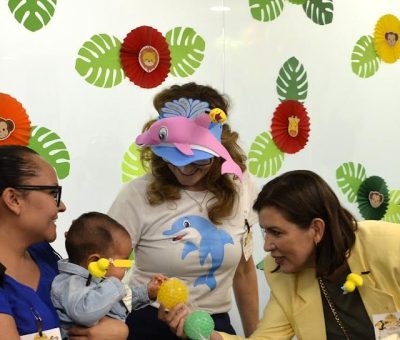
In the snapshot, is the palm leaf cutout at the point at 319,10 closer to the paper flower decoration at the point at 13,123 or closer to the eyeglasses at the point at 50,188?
the paper flower decoration at the point at 13,123

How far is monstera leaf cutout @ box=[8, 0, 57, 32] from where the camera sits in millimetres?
2072

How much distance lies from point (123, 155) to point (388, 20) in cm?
187

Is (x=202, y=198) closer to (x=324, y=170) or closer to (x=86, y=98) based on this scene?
(x=86, y=98)

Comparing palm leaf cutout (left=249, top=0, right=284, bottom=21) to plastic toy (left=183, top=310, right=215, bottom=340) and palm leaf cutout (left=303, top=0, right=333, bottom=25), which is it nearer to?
palm leaf cutout (left=303, top=0, right=333, bottom=25)

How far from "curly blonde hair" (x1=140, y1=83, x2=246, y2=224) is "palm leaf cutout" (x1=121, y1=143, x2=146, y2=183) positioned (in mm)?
507

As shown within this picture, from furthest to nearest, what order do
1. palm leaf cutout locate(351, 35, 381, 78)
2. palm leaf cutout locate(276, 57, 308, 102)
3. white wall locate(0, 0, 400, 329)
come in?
palm leaf cutout locate(351, 35, 381, 78) < palm leaf cutout locate(276, 57, 308, 102) < white wall locate(0, 0, 400, 329)

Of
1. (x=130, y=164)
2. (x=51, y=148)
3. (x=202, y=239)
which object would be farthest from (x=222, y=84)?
(x=202, y=239)

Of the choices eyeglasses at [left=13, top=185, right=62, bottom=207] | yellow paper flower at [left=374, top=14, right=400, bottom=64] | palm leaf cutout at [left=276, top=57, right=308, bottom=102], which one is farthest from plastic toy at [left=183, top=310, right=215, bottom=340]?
yellow paper flower at [left=374, top=14, right=400, bottom=64]

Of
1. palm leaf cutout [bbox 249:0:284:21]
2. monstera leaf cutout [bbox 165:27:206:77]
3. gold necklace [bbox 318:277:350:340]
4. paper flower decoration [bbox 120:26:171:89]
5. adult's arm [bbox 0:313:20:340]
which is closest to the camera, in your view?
adult's arm [bbox 0:313:20:340]

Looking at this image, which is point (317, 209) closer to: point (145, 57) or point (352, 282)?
point (352, 282)

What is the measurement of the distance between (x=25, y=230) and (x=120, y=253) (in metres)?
0.26

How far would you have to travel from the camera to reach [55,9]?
2.17 m

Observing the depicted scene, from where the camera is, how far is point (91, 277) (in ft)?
4.59

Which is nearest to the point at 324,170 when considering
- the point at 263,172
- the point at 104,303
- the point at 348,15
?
the point at 263,172
